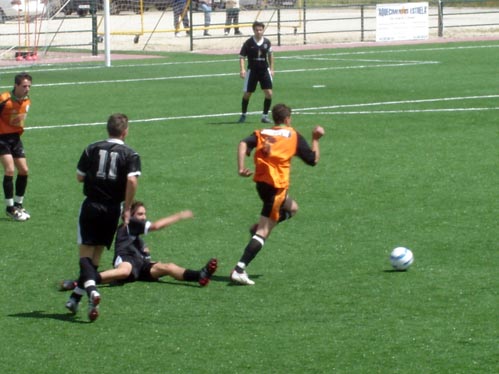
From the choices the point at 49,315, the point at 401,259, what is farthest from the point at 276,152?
the point at 49,315

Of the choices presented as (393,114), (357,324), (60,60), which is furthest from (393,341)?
(60,60)

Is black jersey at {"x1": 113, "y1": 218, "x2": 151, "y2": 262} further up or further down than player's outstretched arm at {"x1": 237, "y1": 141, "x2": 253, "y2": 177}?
further down

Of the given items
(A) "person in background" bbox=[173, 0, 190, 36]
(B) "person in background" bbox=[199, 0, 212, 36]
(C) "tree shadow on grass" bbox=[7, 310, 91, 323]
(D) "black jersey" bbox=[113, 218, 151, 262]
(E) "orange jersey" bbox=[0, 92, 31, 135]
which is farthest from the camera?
(B) "person in background" bbox=[199, 0, 212, 36]

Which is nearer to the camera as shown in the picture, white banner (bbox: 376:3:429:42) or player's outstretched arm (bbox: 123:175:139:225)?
→ player's outstretched arm (bbox: 123:175:139:225)

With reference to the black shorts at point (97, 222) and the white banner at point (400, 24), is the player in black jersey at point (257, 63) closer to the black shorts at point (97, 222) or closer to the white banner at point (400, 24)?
the black shorts at point (97, 222)

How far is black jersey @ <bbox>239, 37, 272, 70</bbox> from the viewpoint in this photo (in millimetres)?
24845

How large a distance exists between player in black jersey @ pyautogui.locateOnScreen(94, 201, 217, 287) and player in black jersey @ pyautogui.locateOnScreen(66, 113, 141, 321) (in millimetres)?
532

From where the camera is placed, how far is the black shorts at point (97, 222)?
428 inches

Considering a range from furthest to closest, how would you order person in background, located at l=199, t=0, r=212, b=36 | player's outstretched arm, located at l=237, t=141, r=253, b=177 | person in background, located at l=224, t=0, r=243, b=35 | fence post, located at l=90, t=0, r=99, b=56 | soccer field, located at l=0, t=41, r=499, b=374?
person in background, located at l=224, t=0, r=243, b=35 < person in background, located at l=199, t=0, r=212, b=36 < fence post, located at l=90, t=0, r=99, b=56 < player's outstretched arm, located at l=237, t=141, r=253, b=177 < soccer field, located at l=0, t=41, r=499, b=374

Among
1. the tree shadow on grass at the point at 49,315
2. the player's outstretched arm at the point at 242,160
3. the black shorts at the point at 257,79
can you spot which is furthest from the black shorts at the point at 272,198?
the black shorts at the point at 257,79

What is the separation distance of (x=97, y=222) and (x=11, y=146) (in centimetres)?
483

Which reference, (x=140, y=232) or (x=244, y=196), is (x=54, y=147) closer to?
(x=244, y=196)

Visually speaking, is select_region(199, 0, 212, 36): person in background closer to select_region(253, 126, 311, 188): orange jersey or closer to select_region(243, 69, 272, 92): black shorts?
select_region(243, 69, 272, 92): black shorts

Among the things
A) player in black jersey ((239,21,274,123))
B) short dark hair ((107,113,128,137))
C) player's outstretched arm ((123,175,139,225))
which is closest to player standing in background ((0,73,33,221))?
short dark hair ((107,113,128,137))
